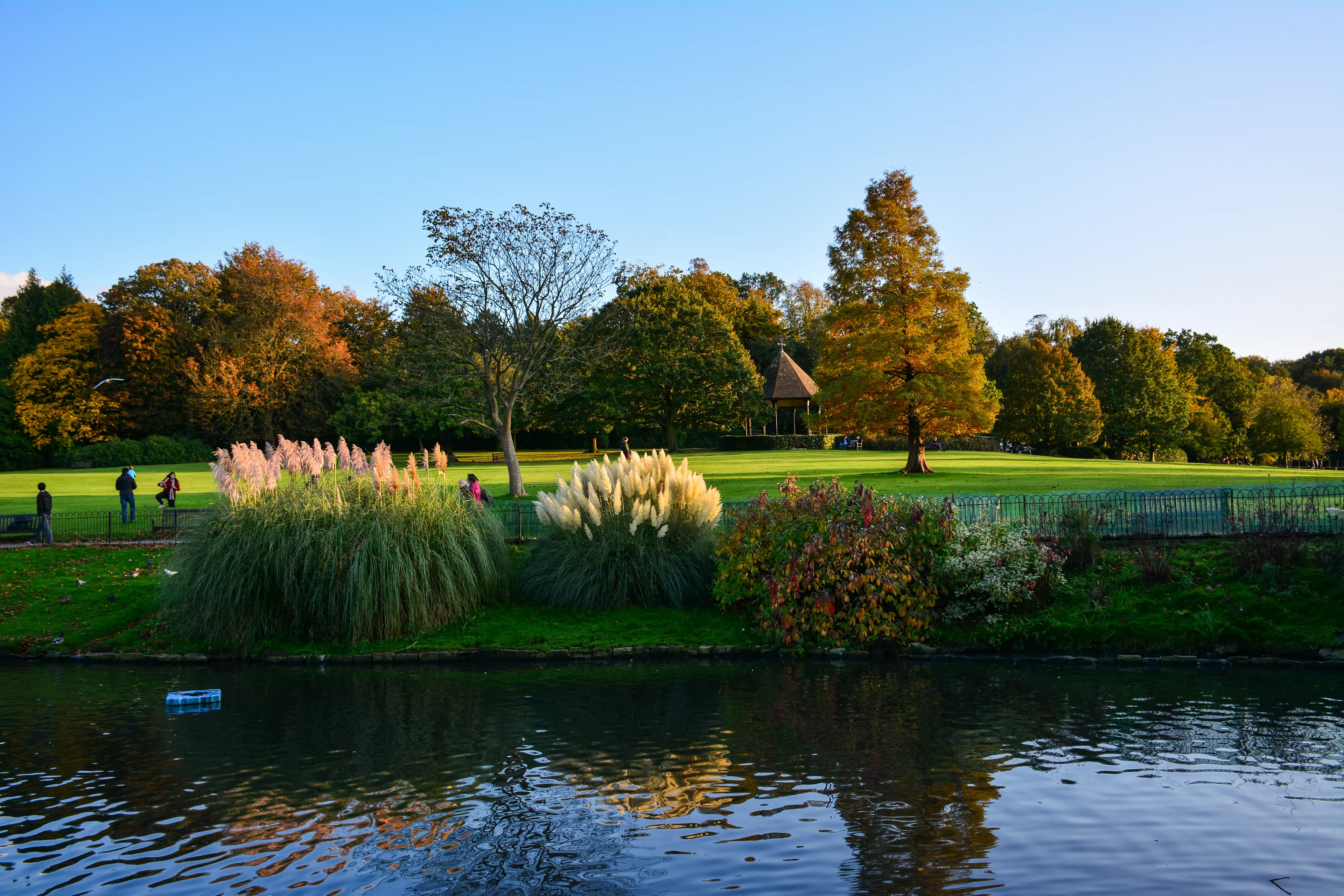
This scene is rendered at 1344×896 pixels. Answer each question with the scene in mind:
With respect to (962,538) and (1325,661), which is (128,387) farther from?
(1325,661)

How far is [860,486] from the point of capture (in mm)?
16219

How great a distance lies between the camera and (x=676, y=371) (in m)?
58.8

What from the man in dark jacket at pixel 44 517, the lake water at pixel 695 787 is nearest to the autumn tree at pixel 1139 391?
the lake water at pixel 695 787

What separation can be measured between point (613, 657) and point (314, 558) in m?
4.93

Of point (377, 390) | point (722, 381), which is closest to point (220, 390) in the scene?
point (377, 390)

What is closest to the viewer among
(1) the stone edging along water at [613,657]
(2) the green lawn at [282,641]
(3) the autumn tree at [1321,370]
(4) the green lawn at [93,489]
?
(1) the stone edging along water at [613,657]

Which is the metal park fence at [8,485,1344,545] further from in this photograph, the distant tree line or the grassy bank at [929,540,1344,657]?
the distant tree line

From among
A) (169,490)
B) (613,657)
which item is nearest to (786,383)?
(169,490)

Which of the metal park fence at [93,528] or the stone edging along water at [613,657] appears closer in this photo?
the stone edging along water at [613,657]

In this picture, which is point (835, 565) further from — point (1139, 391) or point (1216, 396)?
point (1216, 396)

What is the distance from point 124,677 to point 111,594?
4521 millimetres

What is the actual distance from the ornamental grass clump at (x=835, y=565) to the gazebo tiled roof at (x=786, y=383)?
159ft

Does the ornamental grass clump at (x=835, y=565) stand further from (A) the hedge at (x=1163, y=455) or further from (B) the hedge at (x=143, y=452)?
(A) the hedge at (x=1163, y=455)

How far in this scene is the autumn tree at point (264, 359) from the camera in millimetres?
58188
